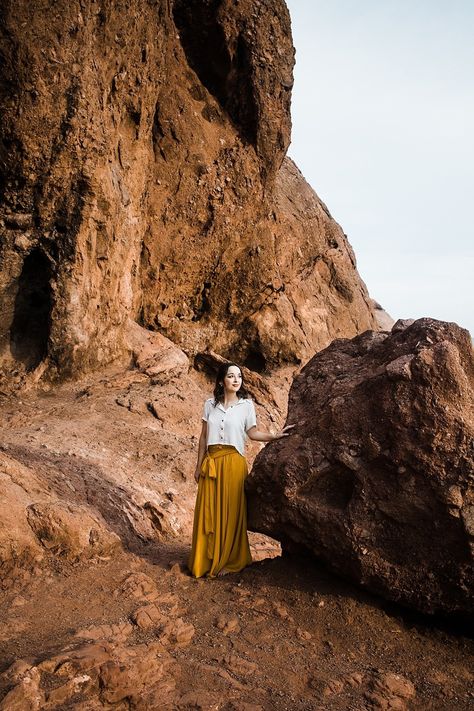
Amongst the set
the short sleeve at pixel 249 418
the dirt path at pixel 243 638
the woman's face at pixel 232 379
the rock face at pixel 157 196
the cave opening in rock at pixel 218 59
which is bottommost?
the dirt path at pixel 243 638

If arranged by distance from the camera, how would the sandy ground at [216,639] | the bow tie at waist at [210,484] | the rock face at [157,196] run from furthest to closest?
the rock face at [157,196] < the bow tie at waist at [210,484] < the sandy ground at [216,639]

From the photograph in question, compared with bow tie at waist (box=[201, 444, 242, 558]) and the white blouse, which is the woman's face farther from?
bow tie at waist (box=[201, 444, 242, 558])

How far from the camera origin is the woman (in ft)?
17.8

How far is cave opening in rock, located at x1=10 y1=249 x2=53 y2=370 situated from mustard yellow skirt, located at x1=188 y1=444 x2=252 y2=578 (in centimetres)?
556

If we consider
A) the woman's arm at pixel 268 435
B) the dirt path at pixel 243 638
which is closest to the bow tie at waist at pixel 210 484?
the woman's arm at pixel 268 435

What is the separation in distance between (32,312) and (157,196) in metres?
3.94

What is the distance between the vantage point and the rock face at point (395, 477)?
434 centimetres

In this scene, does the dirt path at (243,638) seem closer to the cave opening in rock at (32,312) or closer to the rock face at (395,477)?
the rock face at (395,477)

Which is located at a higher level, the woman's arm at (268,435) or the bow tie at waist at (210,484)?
the woman's arm at (268,435)

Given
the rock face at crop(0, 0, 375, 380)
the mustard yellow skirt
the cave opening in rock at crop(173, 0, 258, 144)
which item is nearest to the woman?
the mustard yellow skirt

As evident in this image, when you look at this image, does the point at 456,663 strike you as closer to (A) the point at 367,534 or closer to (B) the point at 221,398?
(A) the point at 367,534

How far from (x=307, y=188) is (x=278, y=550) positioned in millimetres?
12452

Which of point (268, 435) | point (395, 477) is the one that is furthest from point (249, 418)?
point (395, 477)

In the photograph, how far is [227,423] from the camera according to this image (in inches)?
219
